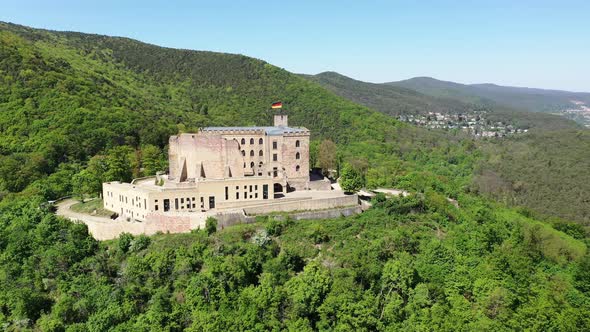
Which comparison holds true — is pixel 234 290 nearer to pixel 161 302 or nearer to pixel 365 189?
pixel 161 302

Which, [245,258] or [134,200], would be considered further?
[134,200]

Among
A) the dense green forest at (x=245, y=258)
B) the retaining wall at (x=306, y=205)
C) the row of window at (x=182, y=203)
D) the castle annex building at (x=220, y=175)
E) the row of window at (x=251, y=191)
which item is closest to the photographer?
the dense green forest at (x=245, y=258)

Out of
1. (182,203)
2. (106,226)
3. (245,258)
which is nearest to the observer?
(245,258)

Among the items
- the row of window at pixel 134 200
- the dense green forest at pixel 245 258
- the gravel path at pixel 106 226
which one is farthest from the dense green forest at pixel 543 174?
the gravel path at pixel 106 226

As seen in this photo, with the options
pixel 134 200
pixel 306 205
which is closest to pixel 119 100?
pixel 134 200

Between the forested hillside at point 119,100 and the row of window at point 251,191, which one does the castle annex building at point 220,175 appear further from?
the forested hillside at point 119,100

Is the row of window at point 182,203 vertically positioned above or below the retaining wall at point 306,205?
above

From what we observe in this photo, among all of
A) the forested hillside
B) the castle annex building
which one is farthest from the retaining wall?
the forested hillside

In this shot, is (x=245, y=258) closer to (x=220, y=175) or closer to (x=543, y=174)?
(x=220, y=175)
